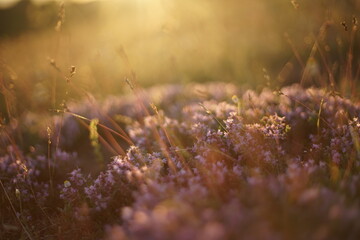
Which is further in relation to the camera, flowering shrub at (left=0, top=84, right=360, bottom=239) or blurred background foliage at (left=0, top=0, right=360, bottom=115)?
blurred background foliage at (left=0, top=0, right=360, bottom=115)

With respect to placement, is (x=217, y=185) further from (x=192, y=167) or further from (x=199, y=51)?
(x=199, y=51)

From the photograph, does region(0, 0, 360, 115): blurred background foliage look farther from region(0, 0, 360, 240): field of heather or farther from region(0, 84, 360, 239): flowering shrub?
region(0, 84, 360, 239): flowering shrub

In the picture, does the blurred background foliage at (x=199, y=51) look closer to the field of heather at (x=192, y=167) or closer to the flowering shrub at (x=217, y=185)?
the field of heather at (x=192, y=167)

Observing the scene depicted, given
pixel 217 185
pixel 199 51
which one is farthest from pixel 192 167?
pixel 199 51

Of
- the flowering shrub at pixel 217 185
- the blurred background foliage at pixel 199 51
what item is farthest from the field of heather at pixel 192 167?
the blurred background foliage at pixel 199 51

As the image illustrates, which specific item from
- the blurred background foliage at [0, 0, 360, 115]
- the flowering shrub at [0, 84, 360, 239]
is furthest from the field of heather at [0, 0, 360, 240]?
the blurred background foliage at [0, 0, 360, 115]

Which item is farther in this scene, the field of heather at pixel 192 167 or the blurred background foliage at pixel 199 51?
the blurred background foliage at pixel 199 51
